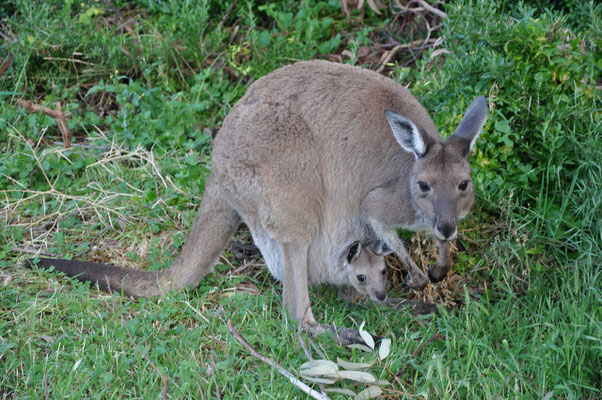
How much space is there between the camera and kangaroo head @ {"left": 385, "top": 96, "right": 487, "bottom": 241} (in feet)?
11.9

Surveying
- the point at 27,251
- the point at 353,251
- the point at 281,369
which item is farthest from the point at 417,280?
the point at 27,251

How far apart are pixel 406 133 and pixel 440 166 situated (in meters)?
0.24

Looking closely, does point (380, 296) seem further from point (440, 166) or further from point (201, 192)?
point (201, 192)

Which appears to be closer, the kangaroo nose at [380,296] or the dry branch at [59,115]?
the kangaroo nose at [380,296]

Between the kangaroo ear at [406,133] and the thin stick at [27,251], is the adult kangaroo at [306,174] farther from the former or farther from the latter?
the thin stick at [27,251]

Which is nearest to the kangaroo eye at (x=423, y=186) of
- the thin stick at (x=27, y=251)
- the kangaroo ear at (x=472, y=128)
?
the kangaroo ear at (x=472, y=128)

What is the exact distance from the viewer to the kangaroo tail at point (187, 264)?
402cm

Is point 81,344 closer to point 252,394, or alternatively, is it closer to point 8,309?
point 8,309

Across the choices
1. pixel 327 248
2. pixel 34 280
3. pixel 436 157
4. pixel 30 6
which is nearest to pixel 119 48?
pixel 30 6

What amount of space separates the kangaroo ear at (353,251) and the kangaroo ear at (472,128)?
772 mm

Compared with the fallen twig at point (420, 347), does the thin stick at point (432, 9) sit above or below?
above

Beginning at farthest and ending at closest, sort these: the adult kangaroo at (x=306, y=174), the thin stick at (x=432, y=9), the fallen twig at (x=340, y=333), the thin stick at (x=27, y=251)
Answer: the thin stick at (x=432, y=9), the thin stick at (x=27, y=251), the adult kangaroo at (x=306, y=174), the fallen twig at (x=340, y=333)

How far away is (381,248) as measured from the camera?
4.09 meters

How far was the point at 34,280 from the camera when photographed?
4.09m
